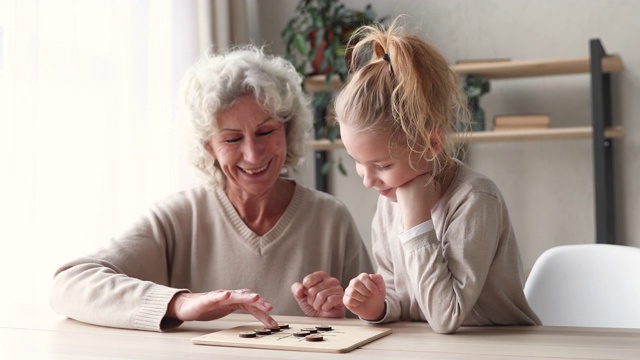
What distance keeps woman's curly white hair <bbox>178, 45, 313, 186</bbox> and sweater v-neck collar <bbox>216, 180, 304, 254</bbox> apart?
78 mm

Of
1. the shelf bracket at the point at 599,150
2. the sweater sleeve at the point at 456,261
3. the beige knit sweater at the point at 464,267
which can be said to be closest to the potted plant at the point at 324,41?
the shelf bracket at the point at 599,150

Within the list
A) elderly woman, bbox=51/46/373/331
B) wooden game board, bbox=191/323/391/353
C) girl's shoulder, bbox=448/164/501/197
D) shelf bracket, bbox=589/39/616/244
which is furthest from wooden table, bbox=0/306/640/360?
shelf bracket, bbox=589/39/616/244

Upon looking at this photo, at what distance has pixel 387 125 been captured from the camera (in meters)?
1.37

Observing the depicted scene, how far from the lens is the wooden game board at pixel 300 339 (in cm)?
120

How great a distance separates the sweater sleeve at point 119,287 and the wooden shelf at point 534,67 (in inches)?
79.1

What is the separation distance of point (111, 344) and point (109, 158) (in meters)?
1.75

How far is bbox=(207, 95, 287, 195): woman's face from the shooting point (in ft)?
Result: 6.42

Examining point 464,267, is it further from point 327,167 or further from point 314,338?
point 327,167

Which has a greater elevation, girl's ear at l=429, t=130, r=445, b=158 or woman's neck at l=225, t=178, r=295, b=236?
girl's ear at l=429, t=130, r=445, b=158

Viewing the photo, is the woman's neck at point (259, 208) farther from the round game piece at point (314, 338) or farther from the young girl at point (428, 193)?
the round game piece at point (314, 338)

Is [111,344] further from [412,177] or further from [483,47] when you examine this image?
[483,47]

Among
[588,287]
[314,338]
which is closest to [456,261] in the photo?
[314,338]

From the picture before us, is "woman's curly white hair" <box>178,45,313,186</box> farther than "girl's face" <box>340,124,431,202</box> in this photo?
Yes

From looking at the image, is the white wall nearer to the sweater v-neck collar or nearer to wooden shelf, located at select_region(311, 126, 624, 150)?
wooden shelf, located at select_region(311, 126, 624, 150)
